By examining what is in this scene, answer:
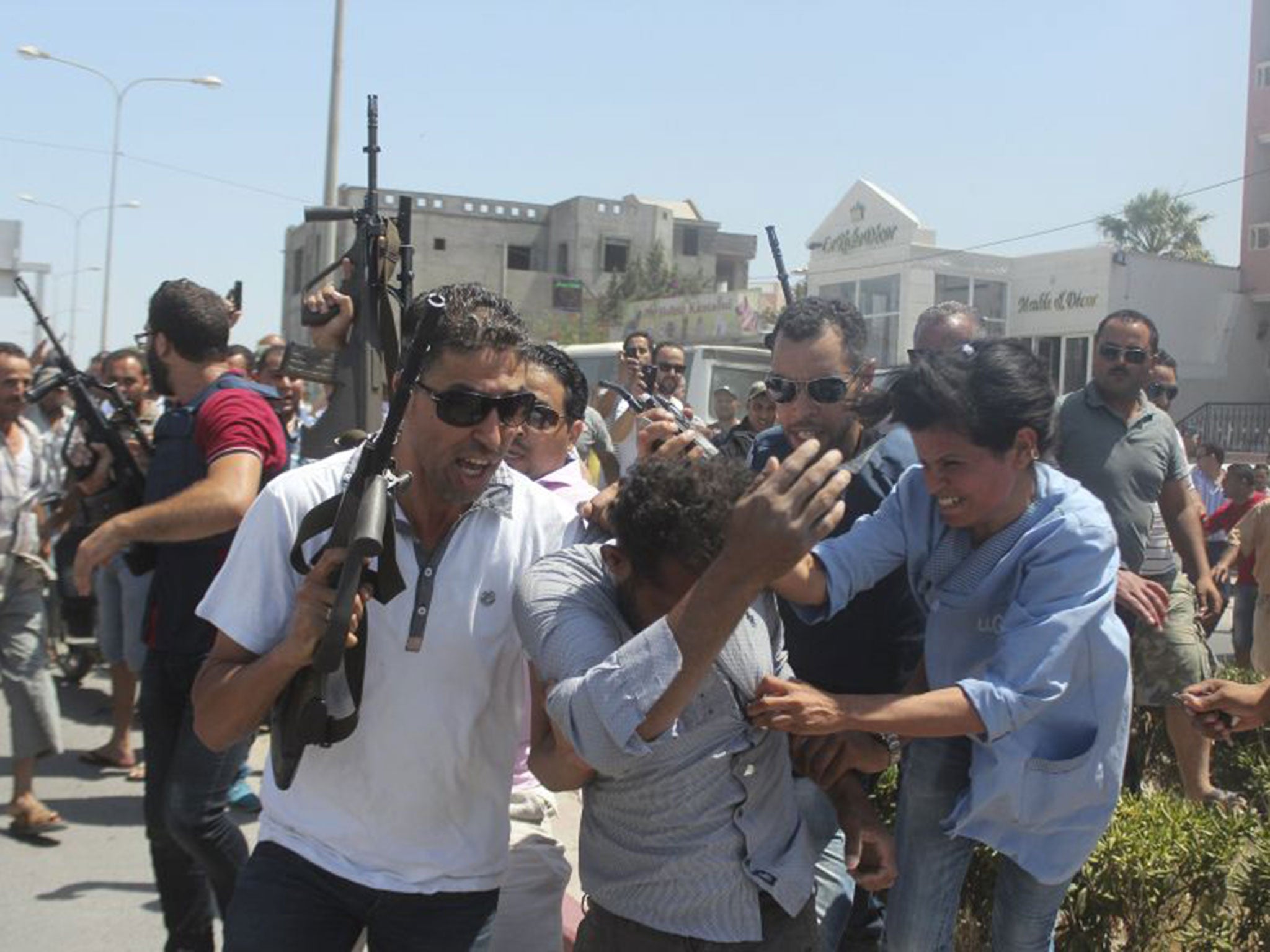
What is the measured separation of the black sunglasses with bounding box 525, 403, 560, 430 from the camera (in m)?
3.85

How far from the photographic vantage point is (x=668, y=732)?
8.00 feet

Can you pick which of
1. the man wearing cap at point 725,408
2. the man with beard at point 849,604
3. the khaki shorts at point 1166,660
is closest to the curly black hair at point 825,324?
the man with beard at point 849,604

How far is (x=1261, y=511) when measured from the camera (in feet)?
27.6

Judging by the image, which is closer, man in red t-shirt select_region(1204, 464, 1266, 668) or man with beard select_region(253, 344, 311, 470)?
man with beard select_region(253, 344, 311, 470)

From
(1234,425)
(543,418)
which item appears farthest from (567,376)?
(1234,425)

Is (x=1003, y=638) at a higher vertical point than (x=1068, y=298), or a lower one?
lower

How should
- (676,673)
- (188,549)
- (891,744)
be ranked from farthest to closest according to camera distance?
1. (188,549)
2. (891,744)
3. (676,673)

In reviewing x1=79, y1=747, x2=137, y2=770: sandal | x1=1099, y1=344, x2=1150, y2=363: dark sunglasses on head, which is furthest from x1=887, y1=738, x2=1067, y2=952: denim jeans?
x1=79, y1=747, x2=137, y2=770: sandal

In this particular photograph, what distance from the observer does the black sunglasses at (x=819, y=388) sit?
3758 millimetres

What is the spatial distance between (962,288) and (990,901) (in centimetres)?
2815

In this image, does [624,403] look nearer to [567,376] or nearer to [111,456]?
[111,456]

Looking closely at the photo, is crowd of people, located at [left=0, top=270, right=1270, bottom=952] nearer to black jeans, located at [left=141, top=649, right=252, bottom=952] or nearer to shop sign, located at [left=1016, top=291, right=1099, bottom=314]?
black jeans, located at [left=141, top=649, right=252, bottom=952]

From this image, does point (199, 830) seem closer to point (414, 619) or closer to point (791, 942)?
point (414, 619)

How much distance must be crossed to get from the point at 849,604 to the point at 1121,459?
2659 millimetres
